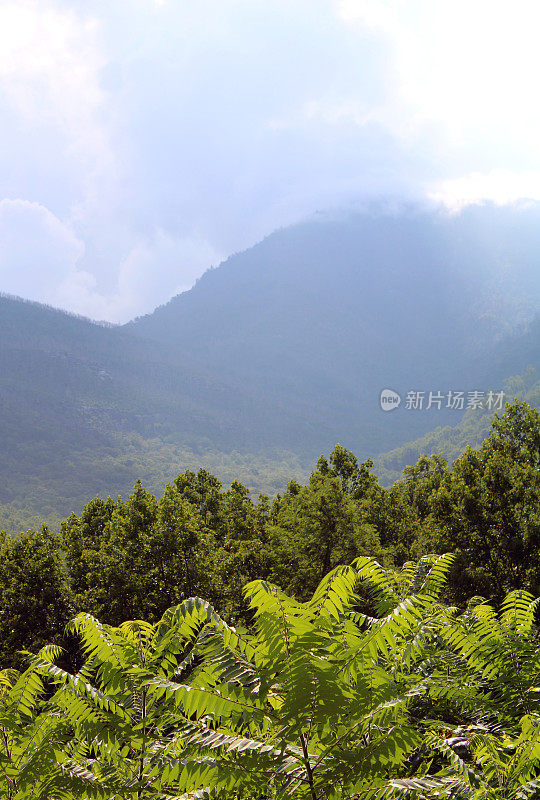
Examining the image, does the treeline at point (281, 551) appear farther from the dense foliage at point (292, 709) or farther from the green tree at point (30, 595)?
the dense foliage at point (292, 709)

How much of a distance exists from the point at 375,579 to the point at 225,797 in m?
2.05

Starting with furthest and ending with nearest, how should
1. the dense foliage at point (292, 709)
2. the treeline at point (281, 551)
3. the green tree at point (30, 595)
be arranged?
the treeline at point (281, 551) → the green tree at point (30, 595) → the dense foliage at point (292, 709)

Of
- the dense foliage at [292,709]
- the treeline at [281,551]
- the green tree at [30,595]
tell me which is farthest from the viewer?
the treeline at [281,551]

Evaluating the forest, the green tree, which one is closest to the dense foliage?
the forest

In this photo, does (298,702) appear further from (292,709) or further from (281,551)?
(281,551)

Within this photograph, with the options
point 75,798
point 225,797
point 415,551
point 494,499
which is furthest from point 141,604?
point 225,797

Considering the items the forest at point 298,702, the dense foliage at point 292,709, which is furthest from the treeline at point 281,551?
the dense foliage at point 292,709

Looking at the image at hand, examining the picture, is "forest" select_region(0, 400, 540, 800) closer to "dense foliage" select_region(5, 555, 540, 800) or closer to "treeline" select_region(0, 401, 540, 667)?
"dense foliage" select_region(5, 555, 540, 800)

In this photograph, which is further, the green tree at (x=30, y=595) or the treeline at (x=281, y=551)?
the treeline at (x=281, y=551)

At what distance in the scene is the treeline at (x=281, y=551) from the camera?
19781 mm

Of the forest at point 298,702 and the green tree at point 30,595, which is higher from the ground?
the forest at point 298,702

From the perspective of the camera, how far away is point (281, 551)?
23.9 meters

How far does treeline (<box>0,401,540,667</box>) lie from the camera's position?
64.9 feet

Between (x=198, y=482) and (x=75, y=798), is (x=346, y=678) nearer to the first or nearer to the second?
(x=75, y=798)
